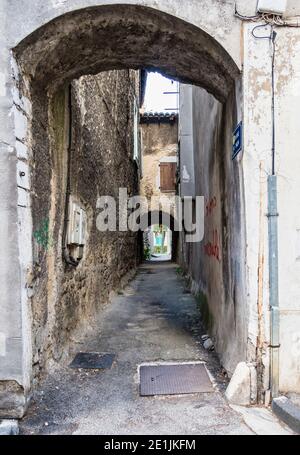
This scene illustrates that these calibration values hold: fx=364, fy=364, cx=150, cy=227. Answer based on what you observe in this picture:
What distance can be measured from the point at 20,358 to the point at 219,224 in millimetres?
2430

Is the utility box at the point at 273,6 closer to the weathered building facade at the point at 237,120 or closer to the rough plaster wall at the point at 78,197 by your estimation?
the weathered building facade at the point at 237,120

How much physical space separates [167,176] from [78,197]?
37.3 feet

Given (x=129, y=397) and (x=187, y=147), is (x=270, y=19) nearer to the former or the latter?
(x=129, y=397)

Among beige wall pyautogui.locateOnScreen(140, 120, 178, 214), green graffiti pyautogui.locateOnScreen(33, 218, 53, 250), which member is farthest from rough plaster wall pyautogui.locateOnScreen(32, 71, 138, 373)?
beige wall pyautogui.locateOnScreen(140, 120, 178, 214)

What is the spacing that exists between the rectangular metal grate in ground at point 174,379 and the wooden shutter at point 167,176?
12.3 metres

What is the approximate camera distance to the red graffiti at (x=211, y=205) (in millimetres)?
4425

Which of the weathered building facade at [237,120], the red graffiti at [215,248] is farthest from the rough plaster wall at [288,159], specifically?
the red graffiti at [215,248]

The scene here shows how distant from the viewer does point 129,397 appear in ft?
9.44

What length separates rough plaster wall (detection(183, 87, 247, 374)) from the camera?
2.96 metres

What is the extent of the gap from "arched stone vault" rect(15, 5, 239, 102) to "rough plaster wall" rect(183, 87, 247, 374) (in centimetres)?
37

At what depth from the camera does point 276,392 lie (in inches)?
102

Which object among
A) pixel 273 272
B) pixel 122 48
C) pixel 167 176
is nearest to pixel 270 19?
pixel 122 48
